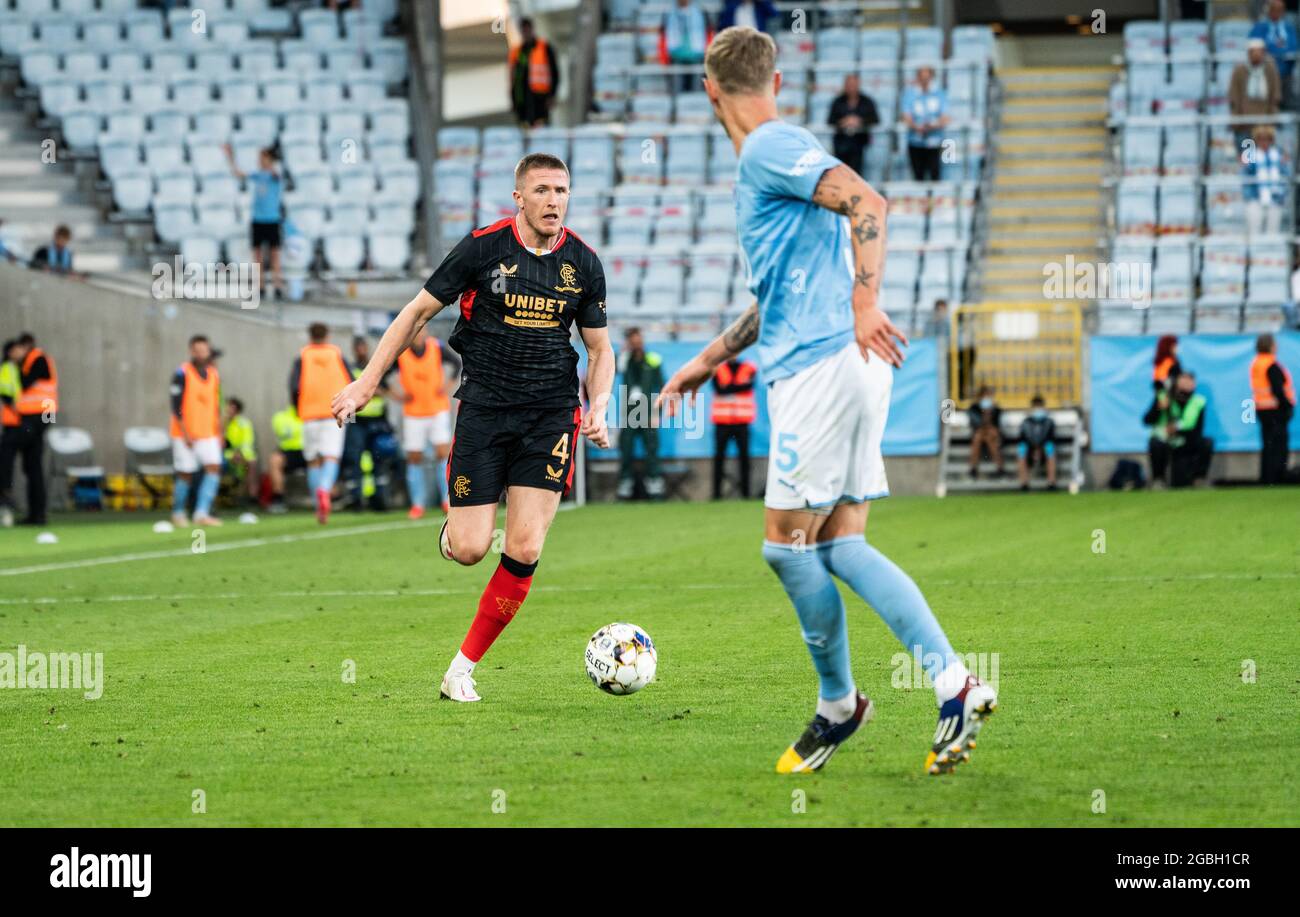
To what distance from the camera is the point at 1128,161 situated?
26.0m

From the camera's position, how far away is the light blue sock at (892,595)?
19.1 ft

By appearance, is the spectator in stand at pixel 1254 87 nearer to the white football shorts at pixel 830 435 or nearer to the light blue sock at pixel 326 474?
the light blue sock at pixel 326 474

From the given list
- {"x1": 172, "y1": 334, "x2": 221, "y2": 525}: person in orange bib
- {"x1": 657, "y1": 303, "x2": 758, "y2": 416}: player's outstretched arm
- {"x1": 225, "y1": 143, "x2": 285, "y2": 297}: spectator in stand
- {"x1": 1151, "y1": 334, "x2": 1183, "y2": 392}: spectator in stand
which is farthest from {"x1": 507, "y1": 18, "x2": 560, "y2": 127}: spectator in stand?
{"x1": 657, "y1": 303, "x2": 758, "y2": 416}: player's outstretched arm

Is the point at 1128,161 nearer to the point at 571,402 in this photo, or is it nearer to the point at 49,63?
the point at 49,63

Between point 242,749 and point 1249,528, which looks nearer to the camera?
point 242,749

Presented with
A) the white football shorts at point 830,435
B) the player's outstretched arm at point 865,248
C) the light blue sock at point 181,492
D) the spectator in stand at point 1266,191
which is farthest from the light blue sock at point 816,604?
the spectator in stand at point 1266,191

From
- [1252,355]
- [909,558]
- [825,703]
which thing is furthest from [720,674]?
[1252,355]

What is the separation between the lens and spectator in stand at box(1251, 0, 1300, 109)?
26.2 meters

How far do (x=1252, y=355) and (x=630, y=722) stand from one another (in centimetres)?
1692

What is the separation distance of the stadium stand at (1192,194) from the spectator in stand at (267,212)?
10716 millimetres

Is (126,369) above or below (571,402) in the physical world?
below
